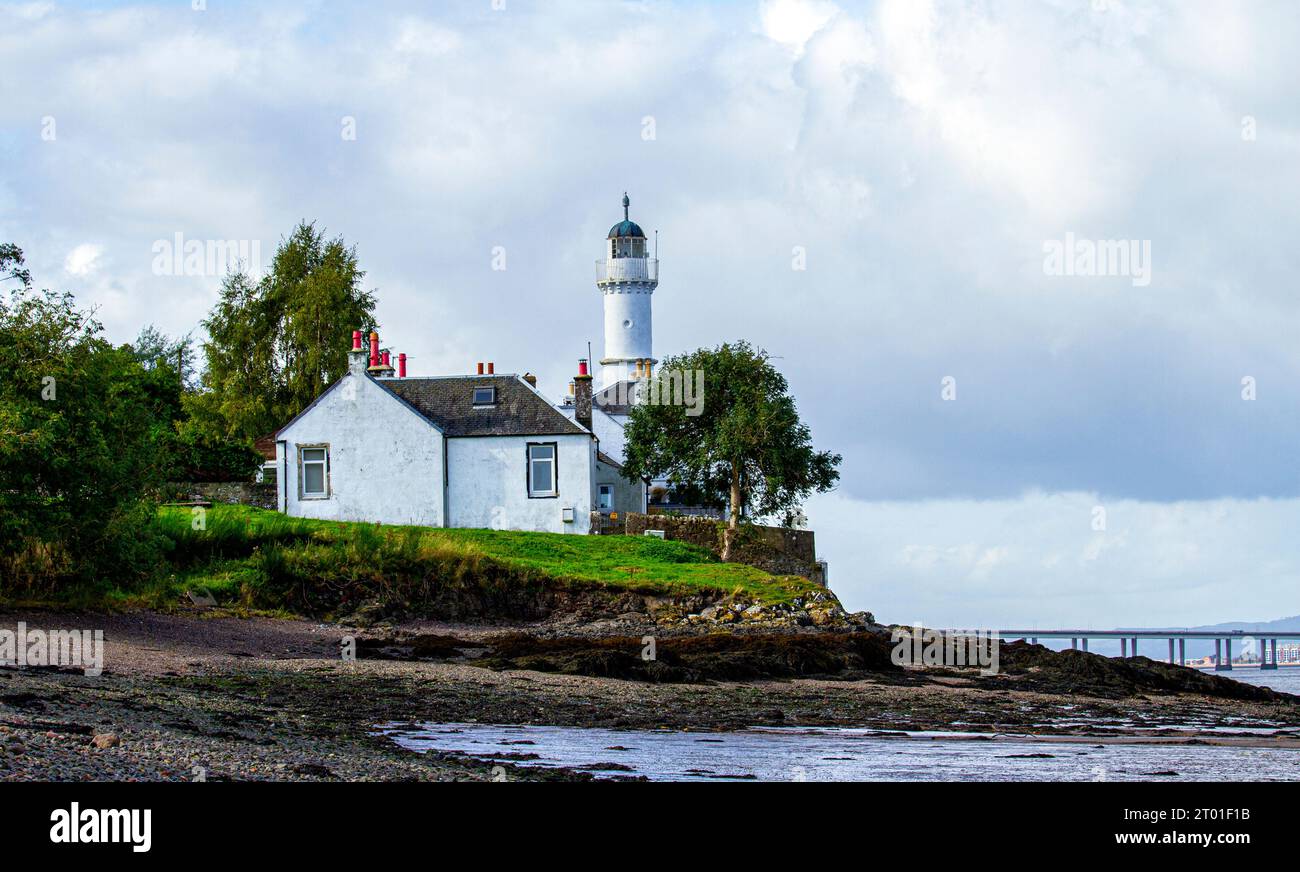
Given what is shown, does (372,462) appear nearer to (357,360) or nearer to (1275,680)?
(357,360)

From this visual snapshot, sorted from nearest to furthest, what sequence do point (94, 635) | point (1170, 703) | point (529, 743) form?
1. point (529, 743)
2. point (94, 635)
3. point (1170, 703)

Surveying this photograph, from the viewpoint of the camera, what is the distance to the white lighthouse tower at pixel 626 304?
94.8 metres

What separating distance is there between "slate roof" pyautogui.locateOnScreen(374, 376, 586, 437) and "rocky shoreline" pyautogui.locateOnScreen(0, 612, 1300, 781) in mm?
14668

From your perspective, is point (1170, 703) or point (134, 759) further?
point (1170, 703)

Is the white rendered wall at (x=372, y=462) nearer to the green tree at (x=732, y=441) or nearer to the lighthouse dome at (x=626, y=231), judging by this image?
the green tree at (x=732, y=441)

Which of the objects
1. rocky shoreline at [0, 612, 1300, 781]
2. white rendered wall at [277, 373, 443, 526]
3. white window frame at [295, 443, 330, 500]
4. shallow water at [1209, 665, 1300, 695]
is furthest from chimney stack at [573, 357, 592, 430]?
shallow water at [1209, 665, 1300, 695]

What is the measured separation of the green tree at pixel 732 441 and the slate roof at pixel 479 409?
583 centimetres

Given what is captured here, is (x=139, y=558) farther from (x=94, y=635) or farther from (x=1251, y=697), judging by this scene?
(x=1251, y=697)

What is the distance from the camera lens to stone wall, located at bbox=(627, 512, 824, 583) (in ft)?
183

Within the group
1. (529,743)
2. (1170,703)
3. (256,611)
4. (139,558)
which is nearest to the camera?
(529,743)

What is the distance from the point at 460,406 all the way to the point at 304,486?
624 cm

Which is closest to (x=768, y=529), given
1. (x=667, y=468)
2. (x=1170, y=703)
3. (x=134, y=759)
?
(x=667, y=468)

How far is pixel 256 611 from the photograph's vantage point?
37.2m

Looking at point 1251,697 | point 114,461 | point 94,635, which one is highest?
point 114,461
